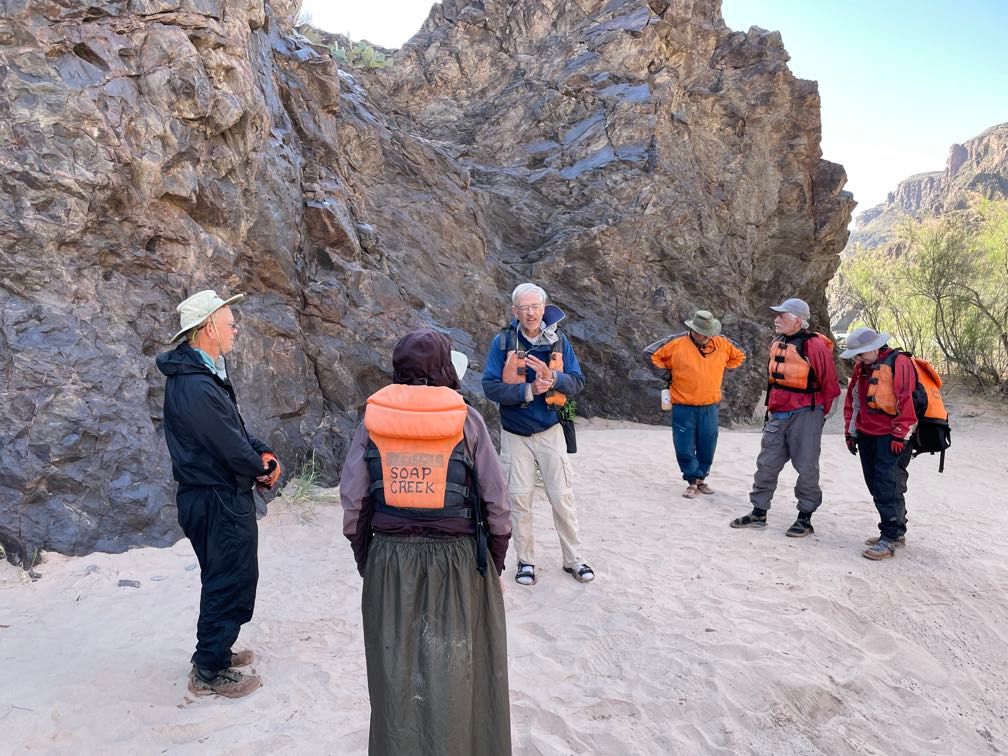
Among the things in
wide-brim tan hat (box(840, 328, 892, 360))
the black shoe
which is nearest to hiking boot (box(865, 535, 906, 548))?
the black shoe

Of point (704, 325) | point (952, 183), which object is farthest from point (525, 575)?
point (952, 183)

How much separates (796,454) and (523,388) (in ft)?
8.63

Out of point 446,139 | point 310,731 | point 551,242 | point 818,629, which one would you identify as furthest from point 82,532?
point 446,139

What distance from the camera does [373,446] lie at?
2.39 m

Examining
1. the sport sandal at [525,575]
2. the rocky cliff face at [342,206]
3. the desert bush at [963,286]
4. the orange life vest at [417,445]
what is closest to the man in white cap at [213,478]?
the orange life vest at [417,445]

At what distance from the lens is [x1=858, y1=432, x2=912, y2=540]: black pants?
484 centimetres

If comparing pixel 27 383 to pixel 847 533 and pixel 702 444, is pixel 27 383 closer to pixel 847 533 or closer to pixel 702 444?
pixel 702 444

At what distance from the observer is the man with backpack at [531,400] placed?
4285 millimetres

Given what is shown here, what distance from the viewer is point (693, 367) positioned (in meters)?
6.68

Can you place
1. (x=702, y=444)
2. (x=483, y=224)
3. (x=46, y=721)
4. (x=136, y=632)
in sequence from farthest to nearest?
(x=483, y=224) < (x=702, y=444) < (x=136, y=632) < (x=46, y=721)

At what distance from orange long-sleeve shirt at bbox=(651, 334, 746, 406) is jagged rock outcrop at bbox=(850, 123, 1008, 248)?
29606 millimetres

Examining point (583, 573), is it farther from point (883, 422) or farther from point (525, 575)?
point (883, 422)

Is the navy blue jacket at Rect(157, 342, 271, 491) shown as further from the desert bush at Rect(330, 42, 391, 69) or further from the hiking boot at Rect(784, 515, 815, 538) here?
the desert bush at Rect(330, 42, 391, 69)

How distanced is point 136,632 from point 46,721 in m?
0.88
